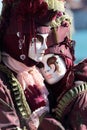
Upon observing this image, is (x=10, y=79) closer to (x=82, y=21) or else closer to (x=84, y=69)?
(x=84, y=69)

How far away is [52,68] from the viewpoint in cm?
247

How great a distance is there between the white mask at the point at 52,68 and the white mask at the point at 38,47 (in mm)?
92

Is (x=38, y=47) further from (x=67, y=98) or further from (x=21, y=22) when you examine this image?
(x=67, y=98)

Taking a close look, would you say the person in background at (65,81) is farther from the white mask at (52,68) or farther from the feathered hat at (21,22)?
the feathered hat at (21,22)

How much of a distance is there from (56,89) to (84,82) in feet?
0.49

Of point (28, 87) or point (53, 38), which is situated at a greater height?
point (53, 38)

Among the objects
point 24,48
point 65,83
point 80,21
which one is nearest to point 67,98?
point 65,83

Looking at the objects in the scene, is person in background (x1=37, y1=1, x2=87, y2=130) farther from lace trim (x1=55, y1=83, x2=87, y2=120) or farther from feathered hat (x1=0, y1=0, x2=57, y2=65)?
feathered hat (x1=0, y1=0, x2=57, y2=65)

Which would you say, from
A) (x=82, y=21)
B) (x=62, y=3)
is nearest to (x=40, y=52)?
(x=62, y=3)

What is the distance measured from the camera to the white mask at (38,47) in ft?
7.78

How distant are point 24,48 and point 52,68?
0.50ft

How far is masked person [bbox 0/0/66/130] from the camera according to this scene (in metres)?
2.36

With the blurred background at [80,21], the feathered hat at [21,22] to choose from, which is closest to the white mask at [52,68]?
the feathered hat at [21,22]

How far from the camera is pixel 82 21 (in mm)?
4539
